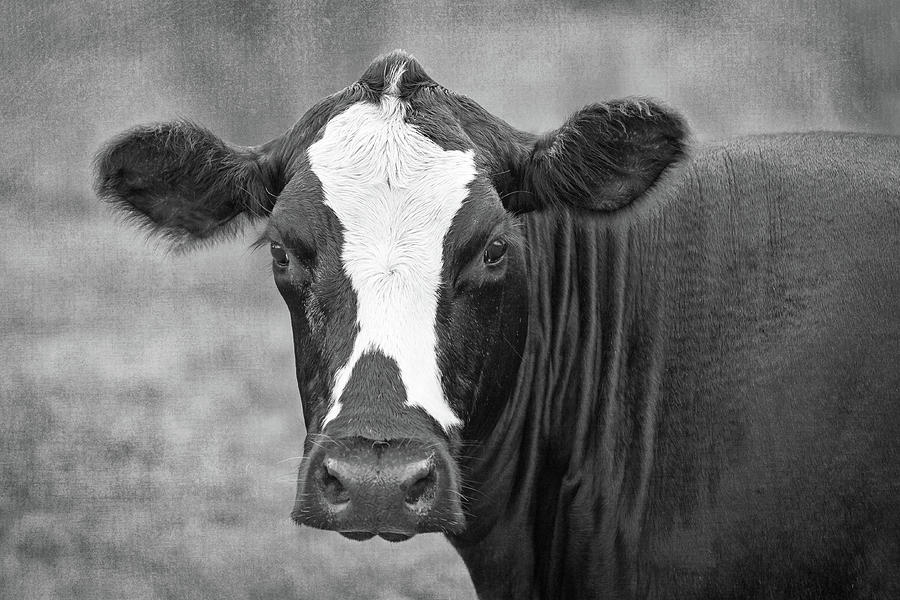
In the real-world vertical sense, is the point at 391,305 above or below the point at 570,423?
above

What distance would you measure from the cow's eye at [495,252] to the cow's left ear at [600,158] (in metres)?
0.37

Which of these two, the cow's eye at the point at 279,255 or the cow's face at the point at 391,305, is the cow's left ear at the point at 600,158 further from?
the cow's eye at the point at 279,255

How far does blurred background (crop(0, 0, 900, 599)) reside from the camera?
→ 4832 mm

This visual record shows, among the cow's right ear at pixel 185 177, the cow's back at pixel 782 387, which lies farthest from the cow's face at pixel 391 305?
the cow's back at pixel 782 387

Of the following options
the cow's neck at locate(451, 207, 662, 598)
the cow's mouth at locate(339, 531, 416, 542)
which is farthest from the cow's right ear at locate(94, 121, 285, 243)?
the cow's mouth at locate(339, 531, 416, 542)

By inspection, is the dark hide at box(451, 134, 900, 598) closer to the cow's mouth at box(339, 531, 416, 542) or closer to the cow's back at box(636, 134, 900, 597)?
the cow's back at box(636, 134, 900, 597)

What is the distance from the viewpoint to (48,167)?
200 inches

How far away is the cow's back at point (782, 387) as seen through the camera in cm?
299

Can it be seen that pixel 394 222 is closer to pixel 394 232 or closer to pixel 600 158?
pixel 394 232

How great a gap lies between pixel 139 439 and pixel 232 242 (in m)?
1.25

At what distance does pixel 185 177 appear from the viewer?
11.0 ft

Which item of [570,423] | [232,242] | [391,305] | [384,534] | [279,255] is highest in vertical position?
[232,242]

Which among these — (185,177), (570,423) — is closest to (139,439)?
(185,177)

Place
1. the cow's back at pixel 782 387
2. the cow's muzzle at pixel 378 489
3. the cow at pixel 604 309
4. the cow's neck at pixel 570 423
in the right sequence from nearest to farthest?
the cow's muzzle at pixel 378 489 → the cow at pixel 604 309 → the cow's back at pixel 782 387 → the cow's neck at pixel 570 423
